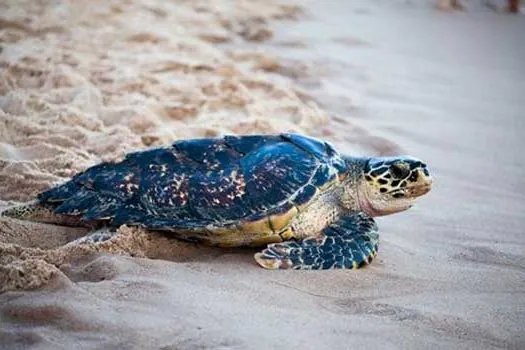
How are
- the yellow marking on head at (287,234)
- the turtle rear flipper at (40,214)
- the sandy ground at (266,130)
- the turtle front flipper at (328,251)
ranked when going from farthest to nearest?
1. the turtle rear flipper at (40,214)
2. the yellow marking on head at (287,234)
3. the turtle front flipper at (328,251)
4. the sandy ground at (266,130)

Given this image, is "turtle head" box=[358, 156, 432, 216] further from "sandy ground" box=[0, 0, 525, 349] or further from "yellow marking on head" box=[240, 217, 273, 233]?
"yellow marking on head" box=[240, 217, 273, 233]

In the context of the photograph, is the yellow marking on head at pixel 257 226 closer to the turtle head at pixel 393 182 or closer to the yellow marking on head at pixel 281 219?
the yellow marking on head at pixel 281 219

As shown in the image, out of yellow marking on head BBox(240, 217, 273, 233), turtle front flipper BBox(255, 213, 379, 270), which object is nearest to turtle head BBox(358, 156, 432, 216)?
turtle front flipper BBox(255, 213, 379, 270)

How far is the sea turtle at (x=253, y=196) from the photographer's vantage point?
2.79 metres

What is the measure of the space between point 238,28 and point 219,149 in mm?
4724

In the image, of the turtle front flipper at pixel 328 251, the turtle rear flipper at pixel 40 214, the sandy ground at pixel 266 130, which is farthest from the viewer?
the turtle rear flipper at pixel 40 214

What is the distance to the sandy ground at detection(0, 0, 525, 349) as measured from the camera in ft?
7.47

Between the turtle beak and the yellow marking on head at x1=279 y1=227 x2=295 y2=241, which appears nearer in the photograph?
the yellow marking on head at x1=279 y1=227 x2=295 y2=241

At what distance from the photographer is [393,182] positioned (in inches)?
120

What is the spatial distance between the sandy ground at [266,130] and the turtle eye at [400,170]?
1.08 feet

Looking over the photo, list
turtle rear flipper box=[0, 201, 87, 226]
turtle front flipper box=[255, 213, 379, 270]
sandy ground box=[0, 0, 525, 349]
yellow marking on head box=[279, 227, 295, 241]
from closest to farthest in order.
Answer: sandy ground box=[0, 0, 525, 349] < turtle front flipper box=[255, 213, 379, 270] < yellow marking on head box=[279, 227, 295, 241] < turtle rear flipper box=[0, 201, 87, 226]

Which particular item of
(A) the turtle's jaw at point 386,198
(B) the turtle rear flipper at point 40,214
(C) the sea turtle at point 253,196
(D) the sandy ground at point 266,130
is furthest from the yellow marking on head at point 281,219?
(B) the turtle rear flipper at point 40,214

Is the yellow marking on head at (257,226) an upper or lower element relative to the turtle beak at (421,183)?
lower

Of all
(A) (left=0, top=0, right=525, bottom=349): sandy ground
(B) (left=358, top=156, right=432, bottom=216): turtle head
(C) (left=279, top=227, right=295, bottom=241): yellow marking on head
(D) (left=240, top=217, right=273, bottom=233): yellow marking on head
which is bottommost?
(A) (left=0, top=0, right=525, bottom=349): sandy ground
